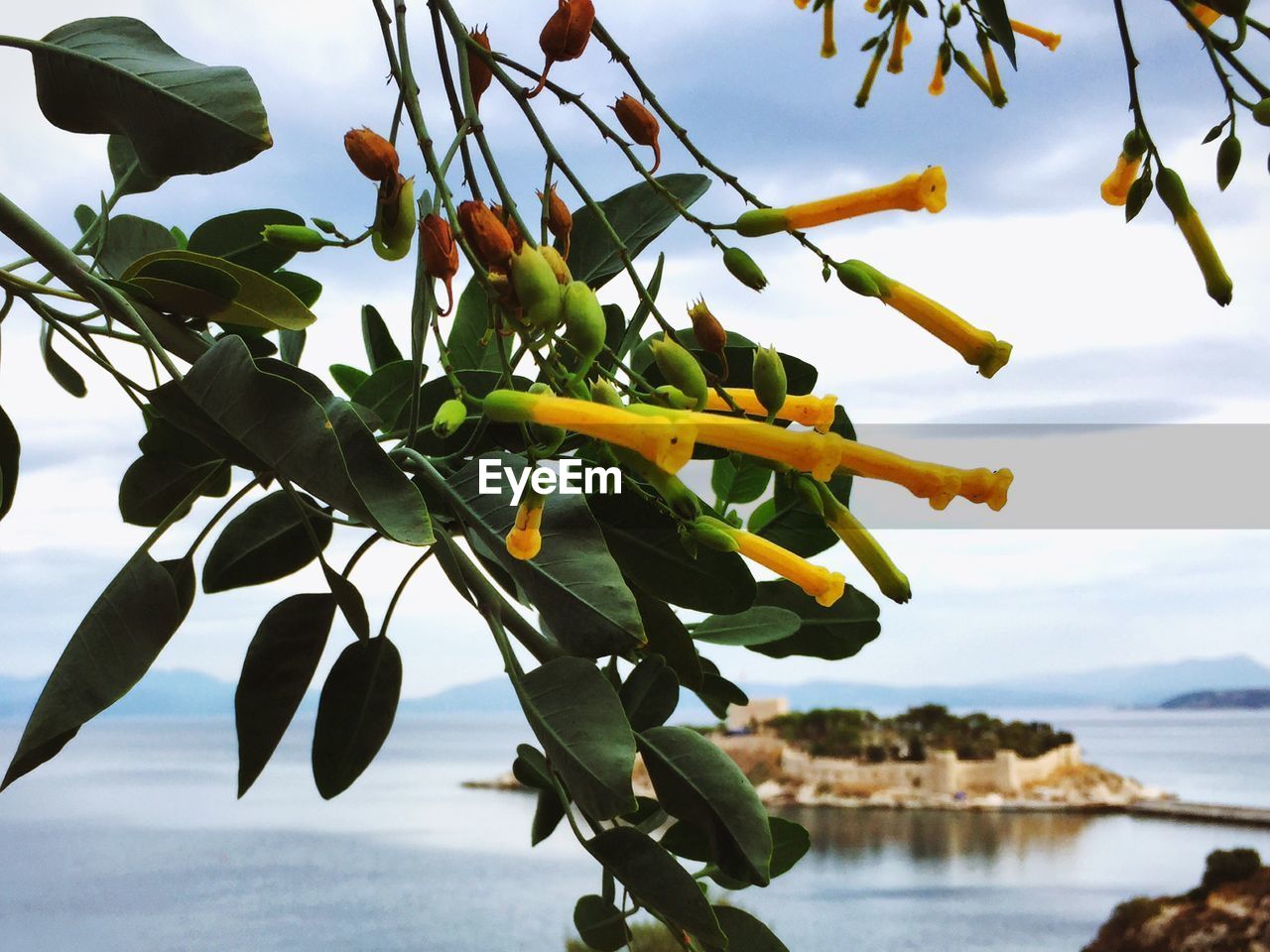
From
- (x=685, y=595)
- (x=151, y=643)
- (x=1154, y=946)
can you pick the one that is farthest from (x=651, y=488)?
(x=1154, y=946)

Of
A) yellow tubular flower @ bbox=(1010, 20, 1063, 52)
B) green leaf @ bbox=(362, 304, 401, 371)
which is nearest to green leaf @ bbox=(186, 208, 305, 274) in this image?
green leaf @ bbox=(362, 304, 401, 371)

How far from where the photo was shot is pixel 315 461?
0.87 feet

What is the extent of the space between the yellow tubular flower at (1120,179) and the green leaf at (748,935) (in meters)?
0.36

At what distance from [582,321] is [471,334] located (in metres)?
0.16

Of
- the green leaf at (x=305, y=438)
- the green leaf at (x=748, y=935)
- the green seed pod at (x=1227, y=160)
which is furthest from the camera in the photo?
the green seed pod at (x=1227, y=160)

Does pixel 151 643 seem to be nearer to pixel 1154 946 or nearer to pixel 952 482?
pixel 952 482

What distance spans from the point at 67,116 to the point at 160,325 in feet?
0.24

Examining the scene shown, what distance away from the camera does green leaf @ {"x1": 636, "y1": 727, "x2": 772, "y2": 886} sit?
1.09 feet

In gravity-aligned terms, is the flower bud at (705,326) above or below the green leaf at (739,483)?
above

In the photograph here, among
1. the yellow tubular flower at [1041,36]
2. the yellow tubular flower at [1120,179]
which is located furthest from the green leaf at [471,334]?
the yellow tubular flower at [1041,36]

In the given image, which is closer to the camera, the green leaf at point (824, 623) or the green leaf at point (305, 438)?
the green leaf at point (305, 438)

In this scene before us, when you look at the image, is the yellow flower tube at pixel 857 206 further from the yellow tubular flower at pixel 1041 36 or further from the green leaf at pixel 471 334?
the yellow tubular flower at pixel 1041 36

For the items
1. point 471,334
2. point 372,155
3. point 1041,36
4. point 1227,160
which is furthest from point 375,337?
point 1041,36

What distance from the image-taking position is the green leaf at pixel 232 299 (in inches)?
14.0
